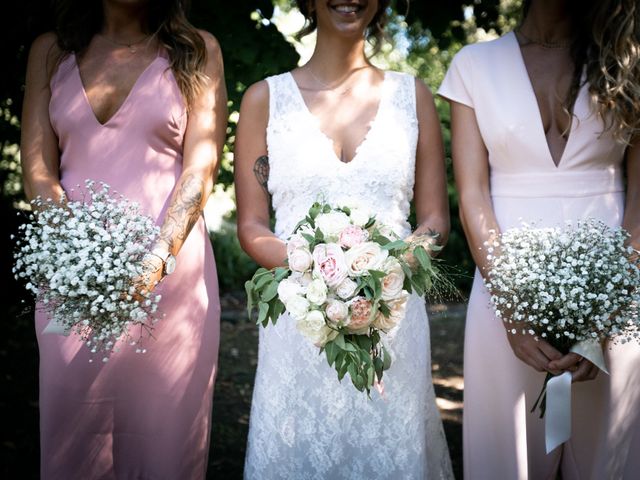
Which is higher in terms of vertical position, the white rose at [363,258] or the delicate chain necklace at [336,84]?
the delicate chain necklace at [336,84]

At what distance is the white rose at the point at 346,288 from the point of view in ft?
9.16

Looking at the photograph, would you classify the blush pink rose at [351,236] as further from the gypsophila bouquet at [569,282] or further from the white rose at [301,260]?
the gypsophila bouquet at [569,282]

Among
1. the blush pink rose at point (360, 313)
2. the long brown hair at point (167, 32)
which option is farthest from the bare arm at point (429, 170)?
the long brown hair at point (167, 32)

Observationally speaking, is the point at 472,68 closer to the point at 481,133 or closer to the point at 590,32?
the point at 481,133

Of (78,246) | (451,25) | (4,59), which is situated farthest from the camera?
(451,25)

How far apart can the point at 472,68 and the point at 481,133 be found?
1.06 feet

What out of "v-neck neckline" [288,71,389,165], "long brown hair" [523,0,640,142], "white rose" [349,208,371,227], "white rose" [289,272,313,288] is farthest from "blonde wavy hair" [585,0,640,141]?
"white rose" [289,272,313,288]

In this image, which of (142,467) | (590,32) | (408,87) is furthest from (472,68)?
(142,467)

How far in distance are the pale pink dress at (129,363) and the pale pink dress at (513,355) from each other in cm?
136

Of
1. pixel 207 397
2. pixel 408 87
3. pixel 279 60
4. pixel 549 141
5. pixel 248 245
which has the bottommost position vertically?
pixel 207 397

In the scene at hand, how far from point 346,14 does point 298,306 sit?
1.55 meters

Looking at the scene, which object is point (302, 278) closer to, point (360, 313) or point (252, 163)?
point (360, 313)

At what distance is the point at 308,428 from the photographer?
3.59 meters

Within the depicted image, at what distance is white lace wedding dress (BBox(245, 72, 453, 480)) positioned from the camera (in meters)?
3.58
